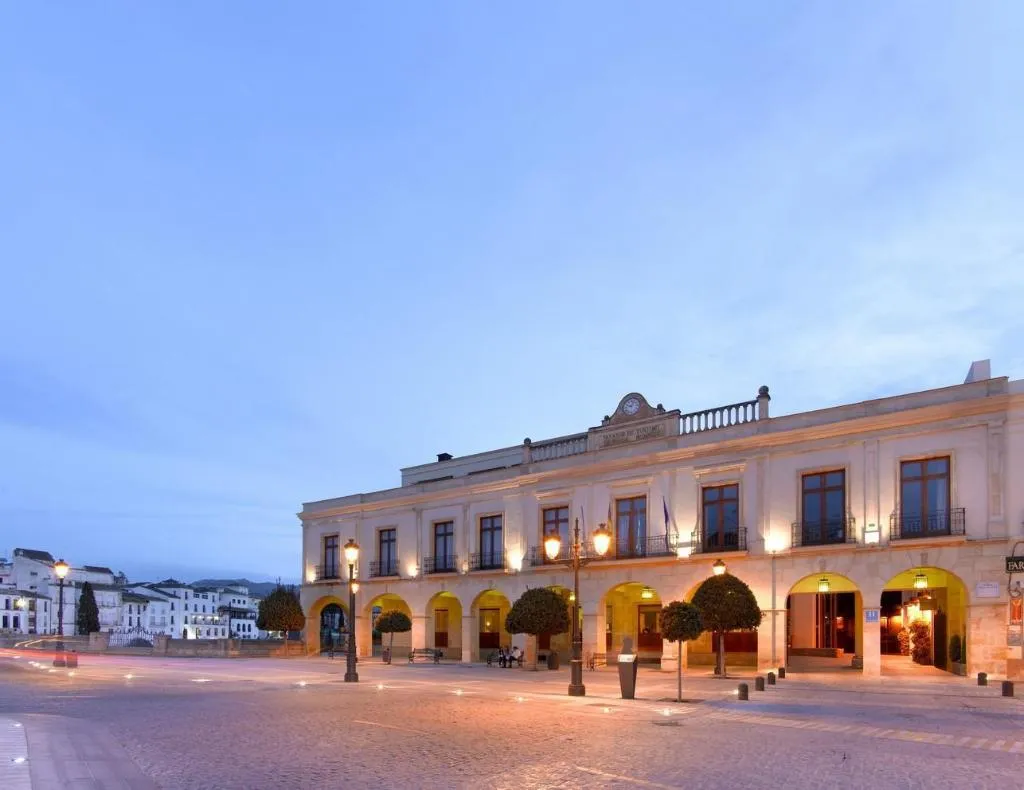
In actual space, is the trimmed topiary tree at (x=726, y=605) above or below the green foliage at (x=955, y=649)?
above

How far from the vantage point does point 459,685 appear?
2725 centimetres

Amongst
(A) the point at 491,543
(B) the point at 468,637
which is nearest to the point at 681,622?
(A) the point at 491,543

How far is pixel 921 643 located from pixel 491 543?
59.3 feet

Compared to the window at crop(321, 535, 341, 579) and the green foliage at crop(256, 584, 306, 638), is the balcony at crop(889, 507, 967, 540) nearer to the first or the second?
the window at crop(321, 535, 341, 579)

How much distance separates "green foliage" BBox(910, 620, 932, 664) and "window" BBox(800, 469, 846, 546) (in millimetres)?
10041

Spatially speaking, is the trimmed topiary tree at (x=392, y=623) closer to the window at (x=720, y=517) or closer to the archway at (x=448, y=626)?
the archway at (x=448, y=626)

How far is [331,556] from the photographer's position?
50875mm

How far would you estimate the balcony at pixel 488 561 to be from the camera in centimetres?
4166

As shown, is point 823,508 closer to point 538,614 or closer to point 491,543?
point 538,614

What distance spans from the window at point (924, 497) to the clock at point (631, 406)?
1091cm

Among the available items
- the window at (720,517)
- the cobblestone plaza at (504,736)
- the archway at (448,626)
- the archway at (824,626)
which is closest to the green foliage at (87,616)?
the archway at (448,626)

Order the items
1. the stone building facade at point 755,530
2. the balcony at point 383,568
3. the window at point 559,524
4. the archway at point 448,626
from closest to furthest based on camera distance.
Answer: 1. the stone building facade at point 755,530
2. the window at point 559,524
3. the balcony at point 383,568
4. the archway at point 448,626

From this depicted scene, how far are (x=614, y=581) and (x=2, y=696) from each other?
21435mm

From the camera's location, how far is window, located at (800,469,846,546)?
100.0 ft
